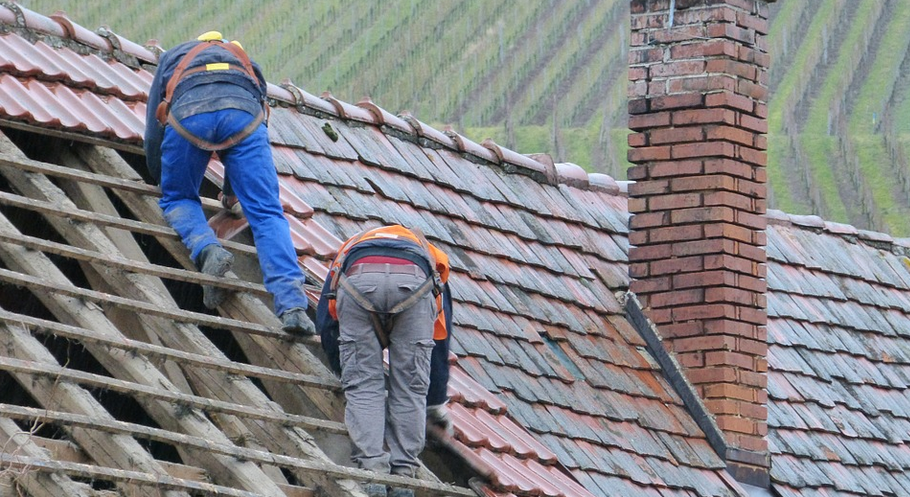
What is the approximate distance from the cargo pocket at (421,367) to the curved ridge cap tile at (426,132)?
3349 millimetres

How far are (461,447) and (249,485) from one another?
1264 mm

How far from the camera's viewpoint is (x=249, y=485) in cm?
536

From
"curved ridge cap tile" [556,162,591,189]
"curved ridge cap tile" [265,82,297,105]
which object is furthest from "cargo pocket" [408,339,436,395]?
"curved ridge cap tile" [556,162,591,189]

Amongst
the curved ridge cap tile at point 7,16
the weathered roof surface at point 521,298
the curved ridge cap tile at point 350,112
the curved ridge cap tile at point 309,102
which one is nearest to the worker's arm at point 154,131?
the weathered roof surface at point 521,298

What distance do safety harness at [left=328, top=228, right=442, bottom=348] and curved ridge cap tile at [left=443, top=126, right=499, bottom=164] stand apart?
3379 mm

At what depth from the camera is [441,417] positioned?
6375mm

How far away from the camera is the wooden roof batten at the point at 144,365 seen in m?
5.15

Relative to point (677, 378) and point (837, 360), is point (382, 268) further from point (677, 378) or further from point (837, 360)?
point (837, 360)

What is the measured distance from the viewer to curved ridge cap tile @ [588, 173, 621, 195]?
413 inches

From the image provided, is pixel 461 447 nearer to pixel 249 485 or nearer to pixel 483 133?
pixel 249 485

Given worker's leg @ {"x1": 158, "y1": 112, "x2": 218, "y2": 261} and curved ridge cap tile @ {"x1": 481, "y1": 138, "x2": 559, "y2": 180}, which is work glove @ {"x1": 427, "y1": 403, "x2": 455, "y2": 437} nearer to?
worker's leg @ {"x1": 158, "y1": 112, "x2": 218, "y2": 261}

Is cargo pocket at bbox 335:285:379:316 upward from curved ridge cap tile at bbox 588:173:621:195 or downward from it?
downward

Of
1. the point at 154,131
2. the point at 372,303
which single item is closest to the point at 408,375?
the point at 372,303

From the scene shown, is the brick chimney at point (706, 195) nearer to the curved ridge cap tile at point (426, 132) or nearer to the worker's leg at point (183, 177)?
the curved ridge cap tile at point (426, 132)
